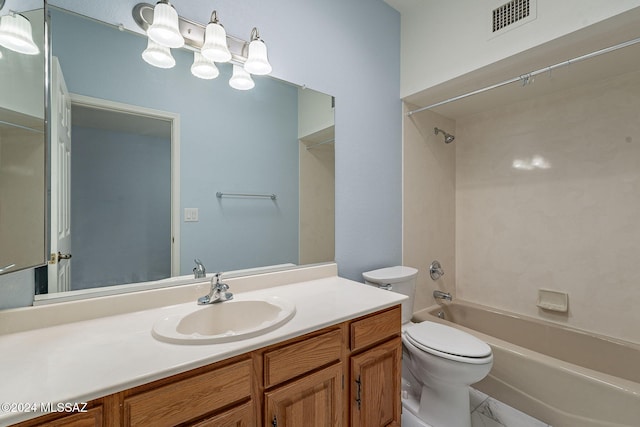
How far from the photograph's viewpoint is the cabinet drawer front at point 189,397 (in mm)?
657

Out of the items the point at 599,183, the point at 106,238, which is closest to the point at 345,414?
the point at 106,238

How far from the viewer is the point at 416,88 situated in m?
1.98

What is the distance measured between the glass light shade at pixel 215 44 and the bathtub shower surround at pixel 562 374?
2.11m

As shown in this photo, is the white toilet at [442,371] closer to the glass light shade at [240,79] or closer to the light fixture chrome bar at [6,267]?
the glass light shade at [240,79]

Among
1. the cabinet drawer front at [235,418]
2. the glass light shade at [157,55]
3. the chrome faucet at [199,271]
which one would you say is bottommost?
the cabinet drawer front at [235,418]

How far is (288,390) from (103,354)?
55 centimetres

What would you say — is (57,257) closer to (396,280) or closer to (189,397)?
(189,397)

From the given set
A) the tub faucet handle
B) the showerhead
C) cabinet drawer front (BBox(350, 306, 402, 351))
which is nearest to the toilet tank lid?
cabinet drawer front (BBox(350, 306, 402, 351))

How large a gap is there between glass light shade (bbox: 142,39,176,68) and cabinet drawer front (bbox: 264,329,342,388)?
1262 mm

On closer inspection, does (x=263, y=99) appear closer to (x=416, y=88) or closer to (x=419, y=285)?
(x=416, y=88)

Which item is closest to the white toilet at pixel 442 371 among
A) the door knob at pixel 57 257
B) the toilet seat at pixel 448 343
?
the toilet seat at pixel 448 343

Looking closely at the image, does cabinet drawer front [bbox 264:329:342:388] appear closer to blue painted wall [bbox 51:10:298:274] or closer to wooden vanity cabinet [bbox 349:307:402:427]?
wooden vanity cabinet [bbox 349:307:402:427]

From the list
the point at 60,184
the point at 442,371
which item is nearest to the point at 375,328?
the point at 442,371

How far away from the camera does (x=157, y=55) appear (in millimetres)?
1168
